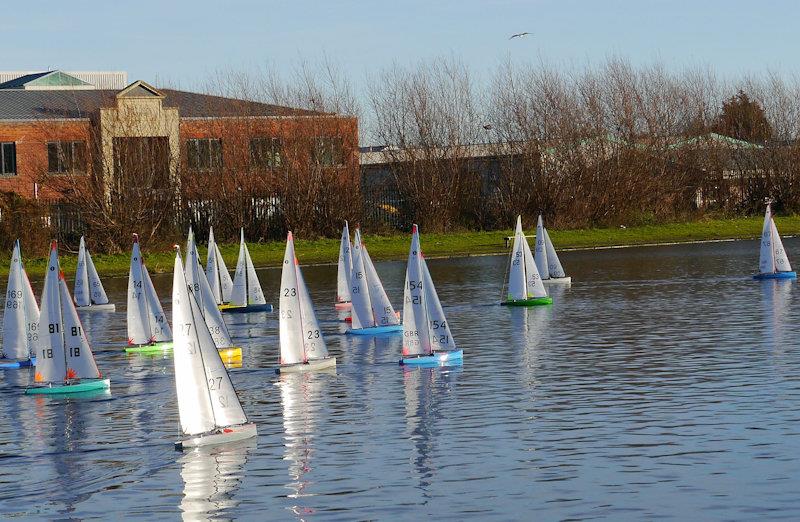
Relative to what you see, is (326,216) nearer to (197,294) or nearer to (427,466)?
(197,294)

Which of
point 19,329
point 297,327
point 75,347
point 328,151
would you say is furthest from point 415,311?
point 328,151

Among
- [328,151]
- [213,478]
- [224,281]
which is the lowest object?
[213,478]

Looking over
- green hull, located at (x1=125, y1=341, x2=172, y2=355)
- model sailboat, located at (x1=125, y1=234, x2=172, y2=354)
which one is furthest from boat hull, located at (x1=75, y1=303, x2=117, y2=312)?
green hull, located at (x1=125, y1=341, x2=172, y2=355)

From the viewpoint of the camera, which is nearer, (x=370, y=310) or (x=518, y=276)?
(x=370, y=310)

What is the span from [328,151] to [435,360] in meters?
52.4

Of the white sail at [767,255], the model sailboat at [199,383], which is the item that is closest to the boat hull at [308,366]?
the model sailboat at [199,383]

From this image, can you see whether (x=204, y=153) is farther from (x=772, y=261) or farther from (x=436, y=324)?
(x=436, y=324)

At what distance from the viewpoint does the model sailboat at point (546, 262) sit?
55.1 metres

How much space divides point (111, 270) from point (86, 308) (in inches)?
743

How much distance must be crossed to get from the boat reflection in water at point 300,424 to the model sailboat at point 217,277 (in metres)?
19.2

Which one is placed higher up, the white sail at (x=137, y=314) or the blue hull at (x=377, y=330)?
the white sail at (x=137, y=314)

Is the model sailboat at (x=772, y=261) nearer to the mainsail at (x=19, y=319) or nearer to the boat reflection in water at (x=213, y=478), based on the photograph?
the mainsail at (x=19, y=319)

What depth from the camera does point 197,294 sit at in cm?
3816

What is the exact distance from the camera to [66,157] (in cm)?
7925
